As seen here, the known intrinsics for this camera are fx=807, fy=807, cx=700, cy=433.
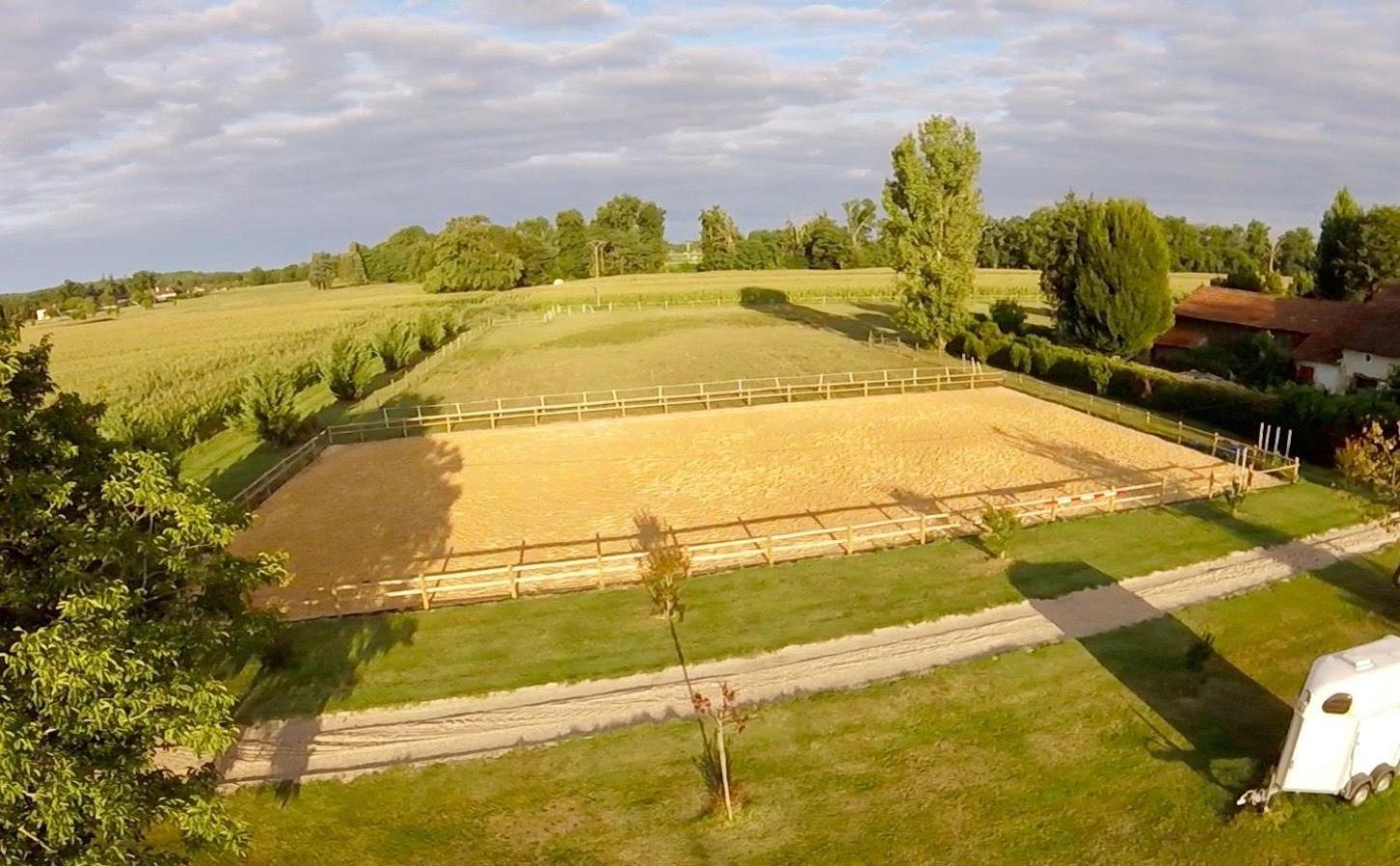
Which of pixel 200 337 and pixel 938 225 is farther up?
pixel 938 225

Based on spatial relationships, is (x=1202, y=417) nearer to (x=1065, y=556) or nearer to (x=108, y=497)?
(x=1065, y=556)

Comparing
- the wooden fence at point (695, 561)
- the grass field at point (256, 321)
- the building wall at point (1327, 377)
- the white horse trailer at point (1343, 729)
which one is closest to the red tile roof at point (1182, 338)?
the building wall at point (1327, 377)

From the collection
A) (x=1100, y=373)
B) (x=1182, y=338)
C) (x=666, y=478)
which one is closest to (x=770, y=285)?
(x=1182, y=338)

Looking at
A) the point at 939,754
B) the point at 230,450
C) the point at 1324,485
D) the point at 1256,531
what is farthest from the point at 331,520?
the point at 1324,485

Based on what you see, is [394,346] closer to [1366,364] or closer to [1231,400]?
[1231,400]

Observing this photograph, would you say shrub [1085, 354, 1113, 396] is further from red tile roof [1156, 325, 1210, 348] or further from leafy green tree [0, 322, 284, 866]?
leafy green tree [0, 322, 284, 866]

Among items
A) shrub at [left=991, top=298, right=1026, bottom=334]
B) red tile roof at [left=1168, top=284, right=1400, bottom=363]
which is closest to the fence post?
red tile roof at [left=1168, top=284, right=1400, bottom=363]
